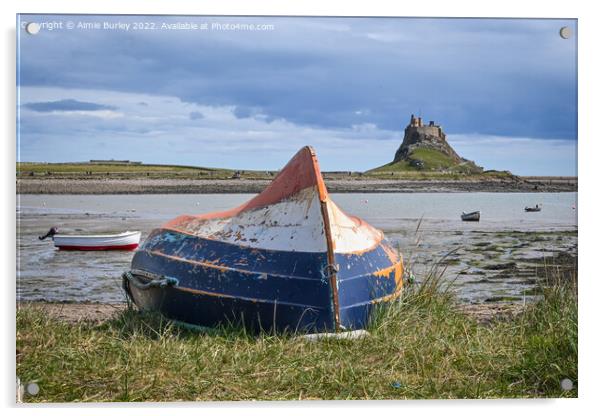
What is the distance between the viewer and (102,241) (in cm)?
698

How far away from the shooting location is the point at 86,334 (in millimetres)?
6176

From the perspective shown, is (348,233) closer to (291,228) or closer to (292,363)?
(291,228)

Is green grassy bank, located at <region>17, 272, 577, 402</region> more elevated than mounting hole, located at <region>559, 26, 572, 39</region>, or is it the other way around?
mounting hole, located at <region>559, 26, 572, 39</region>

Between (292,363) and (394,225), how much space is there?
1.87 meters

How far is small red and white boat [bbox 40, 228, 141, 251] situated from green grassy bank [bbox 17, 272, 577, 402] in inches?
27.2

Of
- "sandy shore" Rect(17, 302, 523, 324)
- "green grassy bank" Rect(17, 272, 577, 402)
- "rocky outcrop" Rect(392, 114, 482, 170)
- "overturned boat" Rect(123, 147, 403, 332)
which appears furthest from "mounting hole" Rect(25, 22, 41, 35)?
"rocky outcrop" Rect(392, 114, 482, 170)

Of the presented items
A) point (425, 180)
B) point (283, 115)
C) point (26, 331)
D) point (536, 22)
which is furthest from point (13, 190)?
point (536, 22)

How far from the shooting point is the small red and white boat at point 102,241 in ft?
22.0

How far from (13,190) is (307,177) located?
6.29 ft

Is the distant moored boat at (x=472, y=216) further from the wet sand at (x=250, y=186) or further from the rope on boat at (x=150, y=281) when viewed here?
the rope on boat at (x=150, y=281)

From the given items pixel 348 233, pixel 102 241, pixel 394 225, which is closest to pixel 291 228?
pixel 348 233

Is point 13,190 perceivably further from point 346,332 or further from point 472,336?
point 472,336

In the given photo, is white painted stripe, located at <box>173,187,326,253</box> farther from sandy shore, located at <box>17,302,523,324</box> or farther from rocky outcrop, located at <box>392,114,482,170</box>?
sandy shore, located at <box>17,302,523,324</box>

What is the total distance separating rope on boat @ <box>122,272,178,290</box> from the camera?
20.3 feet
